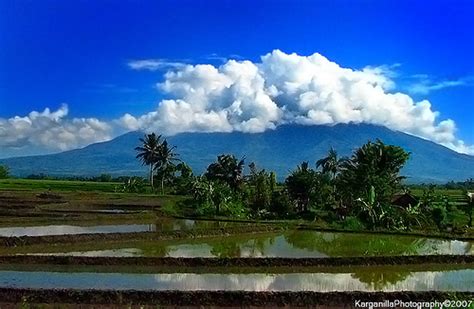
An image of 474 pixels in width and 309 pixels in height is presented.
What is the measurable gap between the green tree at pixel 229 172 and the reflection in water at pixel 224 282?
108 ft

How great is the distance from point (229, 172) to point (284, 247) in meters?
27.4

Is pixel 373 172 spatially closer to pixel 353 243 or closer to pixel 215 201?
pixel 215 201

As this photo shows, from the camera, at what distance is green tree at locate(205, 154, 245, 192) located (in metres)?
49.1

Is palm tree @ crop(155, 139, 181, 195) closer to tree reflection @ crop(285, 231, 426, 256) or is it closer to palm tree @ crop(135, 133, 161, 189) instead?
palm tree @ crop(135, 133, 161, 189)

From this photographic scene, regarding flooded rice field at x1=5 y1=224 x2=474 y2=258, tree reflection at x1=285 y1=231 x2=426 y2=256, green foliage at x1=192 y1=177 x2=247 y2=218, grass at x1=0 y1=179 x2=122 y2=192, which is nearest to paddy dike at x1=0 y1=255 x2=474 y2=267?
flooded rice field at x1=5 y1=224 x2=474 y2=258

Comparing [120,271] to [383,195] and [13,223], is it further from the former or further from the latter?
[383,195]

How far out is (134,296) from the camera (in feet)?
40.6

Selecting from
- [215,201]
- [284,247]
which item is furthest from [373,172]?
[284,247]

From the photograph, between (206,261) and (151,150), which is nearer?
(206,261)

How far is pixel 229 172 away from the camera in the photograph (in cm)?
4950

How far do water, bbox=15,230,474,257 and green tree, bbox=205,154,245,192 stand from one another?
22123mm

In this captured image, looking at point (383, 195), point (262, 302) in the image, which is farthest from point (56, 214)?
point (262, 302)

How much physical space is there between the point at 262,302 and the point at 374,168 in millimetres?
26072

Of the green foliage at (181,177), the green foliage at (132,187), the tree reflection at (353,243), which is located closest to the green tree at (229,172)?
the green foliage at (181,177)
